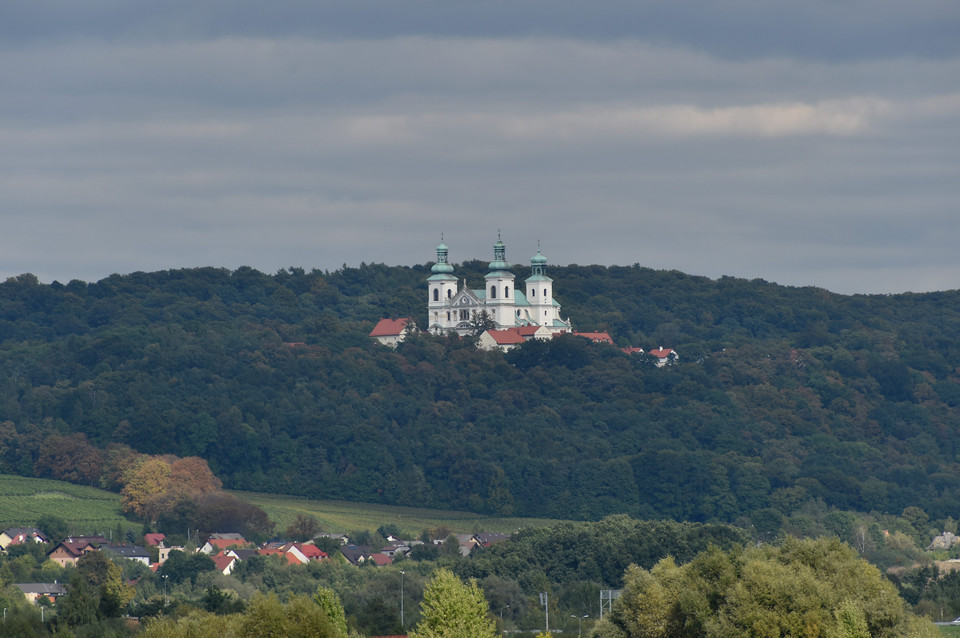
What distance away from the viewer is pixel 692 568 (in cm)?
5719

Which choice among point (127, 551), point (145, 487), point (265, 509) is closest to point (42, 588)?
point (127, 551)

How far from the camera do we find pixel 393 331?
643 feet

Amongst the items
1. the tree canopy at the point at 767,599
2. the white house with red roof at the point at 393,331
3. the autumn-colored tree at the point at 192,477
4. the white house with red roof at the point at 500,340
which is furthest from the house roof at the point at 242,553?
the white house with red roof at the point at 393,331

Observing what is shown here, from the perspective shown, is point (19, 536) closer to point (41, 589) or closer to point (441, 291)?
point (41, 589)

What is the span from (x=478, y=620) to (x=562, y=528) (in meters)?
60.9

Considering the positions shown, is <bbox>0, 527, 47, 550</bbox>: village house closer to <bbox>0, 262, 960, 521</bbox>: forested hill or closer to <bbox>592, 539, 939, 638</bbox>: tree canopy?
<bbox>0, 262, 960, 521</bbox>: forested hill

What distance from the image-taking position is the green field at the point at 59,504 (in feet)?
423

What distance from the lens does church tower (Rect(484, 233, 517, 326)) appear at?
626 feet

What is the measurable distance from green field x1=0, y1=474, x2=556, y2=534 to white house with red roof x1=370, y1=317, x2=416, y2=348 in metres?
43.4

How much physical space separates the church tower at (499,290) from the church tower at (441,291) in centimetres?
479

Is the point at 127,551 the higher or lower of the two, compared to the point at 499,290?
lower

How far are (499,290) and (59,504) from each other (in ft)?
221

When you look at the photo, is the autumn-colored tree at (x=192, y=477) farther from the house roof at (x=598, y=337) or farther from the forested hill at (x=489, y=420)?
the house roof at (x=598, y=337)

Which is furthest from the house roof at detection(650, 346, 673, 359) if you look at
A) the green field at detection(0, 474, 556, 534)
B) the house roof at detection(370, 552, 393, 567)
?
the house roof at detection(370, 552, 393, 567)
